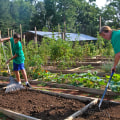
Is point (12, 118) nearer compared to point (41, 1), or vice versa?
point (12, 118)

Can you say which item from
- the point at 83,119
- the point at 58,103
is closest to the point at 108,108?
the point at 83,119

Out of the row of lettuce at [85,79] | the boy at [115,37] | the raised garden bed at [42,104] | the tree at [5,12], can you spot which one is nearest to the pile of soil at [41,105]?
the raised garden bed at [42,104]

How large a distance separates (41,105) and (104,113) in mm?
1269

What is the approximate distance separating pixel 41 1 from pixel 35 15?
4.90 m

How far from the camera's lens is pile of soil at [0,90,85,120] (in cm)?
271

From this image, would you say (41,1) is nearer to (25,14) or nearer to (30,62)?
(25,14)

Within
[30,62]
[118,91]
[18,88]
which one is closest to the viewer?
[118,91]

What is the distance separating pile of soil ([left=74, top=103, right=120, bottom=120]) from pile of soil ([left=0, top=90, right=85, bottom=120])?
0.86ft

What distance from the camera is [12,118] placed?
2.77m

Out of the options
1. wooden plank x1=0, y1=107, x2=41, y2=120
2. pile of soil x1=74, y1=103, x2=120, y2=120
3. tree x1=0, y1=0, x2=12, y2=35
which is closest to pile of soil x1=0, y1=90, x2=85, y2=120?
wooden plank x1=0, y1=107, x2=41, y2=120

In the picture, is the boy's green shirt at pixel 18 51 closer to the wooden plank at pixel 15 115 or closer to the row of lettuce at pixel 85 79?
the row of lettuce at pixel 85 79

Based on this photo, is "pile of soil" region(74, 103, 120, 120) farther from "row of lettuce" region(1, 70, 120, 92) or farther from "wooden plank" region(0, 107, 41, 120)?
"wooden plank" region(0, 107, 41, 120)

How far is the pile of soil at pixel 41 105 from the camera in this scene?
271cm

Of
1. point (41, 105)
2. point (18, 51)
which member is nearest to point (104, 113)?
point (41, 105)
